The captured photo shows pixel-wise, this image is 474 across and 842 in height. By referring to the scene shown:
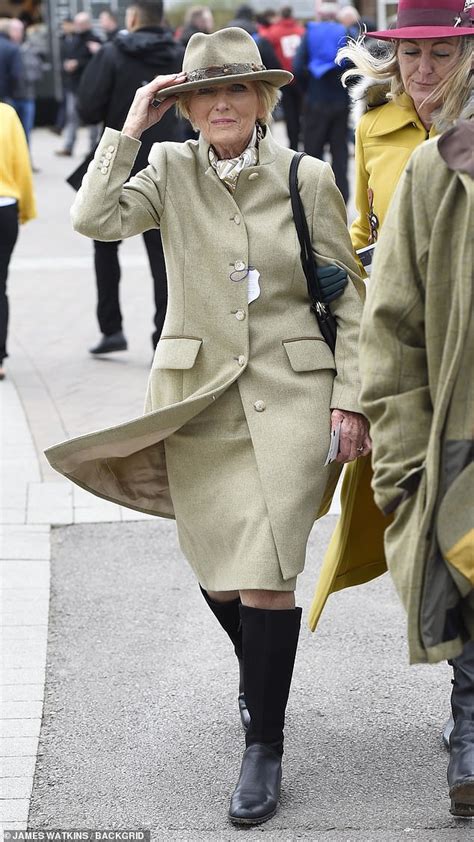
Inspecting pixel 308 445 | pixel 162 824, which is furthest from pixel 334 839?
pixel 308 445

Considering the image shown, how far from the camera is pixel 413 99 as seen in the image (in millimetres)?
3729

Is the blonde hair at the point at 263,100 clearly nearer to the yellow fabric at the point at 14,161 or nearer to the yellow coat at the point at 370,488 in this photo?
the yellow coat at the point at 370,488

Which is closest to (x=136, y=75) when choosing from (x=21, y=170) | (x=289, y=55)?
(x=21, y=170)

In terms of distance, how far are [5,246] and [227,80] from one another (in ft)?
16.4

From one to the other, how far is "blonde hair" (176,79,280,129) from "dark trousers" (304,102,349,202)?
941cm

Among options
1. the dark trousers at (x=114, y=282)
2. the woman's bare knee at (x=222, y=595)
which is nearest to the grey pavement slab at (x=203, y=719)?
the woman's bare knee at (x=222, y=595)

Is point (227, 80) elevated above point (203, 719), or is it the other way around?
point (227, 80)

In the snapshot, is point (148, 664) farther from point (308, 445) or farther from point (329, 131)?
point (329, 131)

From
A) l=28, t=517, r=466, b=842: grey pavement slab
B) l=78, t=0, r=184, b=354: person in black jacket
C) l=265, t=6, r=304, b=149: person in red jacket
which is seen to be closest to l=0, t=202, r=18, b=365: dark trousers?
l=78, t=0, r=184, b=354: person in black jacket

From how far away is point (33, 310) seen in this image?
10750 mm

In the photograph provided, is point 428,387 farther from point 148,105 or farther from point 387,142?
point 148,105

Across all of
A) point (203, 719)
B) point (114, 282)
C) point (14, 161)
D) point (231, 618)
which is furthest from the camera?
point (114, 282)

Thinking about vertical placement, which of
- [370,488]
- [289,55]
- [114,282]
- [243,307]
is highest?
[243,307]

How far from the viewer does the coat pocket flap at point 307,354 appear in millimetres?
3662
